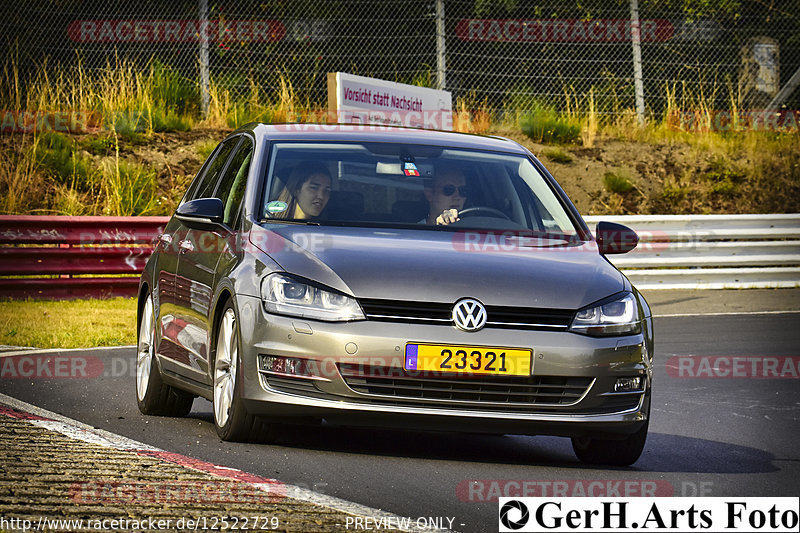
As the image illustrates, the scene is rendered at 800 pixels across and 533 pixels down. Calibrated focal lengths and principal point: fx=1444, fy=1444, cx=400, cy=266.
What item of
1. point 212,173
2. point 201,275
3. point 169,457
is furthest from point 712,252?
point 169,457

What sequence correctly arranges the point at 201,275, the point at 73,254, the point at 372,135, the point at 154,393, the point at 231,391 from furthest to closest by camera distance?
the point at 73,254
the point at 154,393
the point at 372,135
the point at 201,275
the point at 231,391

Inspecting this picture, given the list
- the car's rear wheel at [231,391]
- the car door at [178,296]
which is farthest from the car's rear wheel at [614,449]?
the car door at [178,296]

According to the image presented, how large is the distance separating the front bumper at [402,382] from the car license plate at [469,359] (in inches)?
1.2

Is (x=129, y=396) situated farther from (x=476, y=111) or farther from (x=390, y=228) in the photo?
(x=476, y=111)

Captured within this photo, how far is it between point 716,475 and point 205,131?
53.8ft

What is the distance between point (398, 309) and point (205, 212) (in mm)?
1529

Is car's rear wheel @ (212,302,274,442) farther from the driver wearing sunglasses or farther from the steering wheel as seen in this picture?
the steering wheel

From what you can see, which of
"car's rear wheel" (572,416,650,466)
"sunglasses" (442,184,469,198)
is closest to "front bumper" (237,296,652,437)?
"car's rear wheel" (572,416,650,466)

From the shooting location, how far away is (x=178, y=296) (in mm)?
8023

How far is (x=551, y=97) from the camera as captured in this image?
24047 mm

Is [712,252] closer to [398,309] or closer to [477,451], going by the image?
[477,451]

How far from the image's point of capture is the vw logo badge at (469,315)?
6.52 m

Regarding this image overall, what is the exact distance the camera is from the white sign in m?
→ 18.7

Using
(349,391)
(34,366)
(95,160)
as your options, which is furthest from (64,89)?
(349,391)
